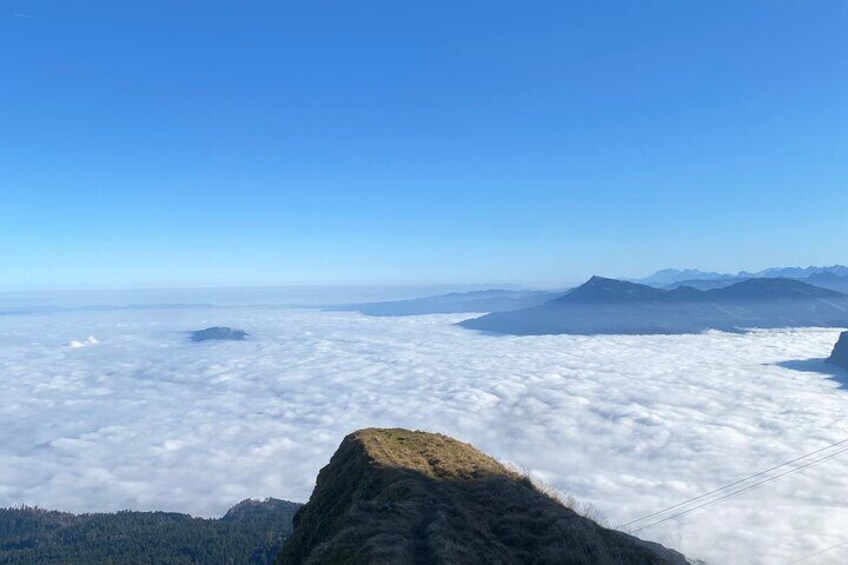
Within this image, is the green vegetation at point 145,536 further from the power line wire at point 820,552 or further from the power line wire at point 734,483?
the power line wire at point 820,552

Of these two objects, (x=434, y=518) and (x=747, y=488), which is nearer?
(x=434, y=518)

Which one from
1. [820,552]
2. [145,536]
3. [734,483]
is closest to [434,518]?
[820,552]

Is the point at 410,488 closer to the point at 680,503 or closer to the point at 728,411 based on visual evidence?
the point at 680,503

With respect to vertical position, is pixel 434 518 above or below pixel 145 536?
above

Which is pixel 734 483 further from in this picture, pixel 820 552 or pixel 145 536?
pixel 145 536

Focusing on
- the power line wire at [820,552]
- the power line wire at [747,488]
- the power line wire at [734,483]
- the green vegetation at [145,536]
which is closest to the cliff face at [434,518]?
the power line wire at [820,552]

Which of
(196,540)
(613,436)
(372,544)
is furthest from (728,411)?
(372,544)

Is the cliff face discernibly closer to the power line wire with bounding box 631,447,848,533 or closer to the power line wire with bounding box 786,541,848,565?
the power line wire with bounding box 786,541,848,565

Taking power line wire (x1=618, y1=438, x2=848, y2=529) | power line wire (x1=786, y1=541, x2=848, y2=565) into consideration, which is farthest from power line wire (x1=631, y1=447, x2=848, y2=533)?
power line wire (x1=786, y1=541, x2=848, y2=565)
